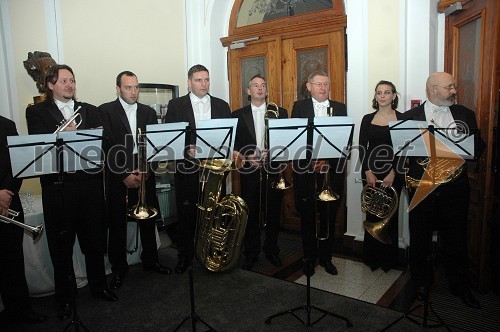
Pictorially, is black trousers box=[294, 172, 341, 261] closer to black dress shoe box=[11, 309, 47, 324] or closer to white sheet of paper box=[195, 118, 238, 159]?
white sheet of paper box=[195, 118, 238, 159]

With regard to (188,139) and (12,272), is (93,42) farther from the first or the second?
(12,272)

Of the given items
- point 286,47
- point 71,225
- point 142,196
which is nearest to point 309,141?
point 142,196

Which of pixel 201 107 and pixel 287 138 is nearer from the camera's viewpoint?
pixel 287 138

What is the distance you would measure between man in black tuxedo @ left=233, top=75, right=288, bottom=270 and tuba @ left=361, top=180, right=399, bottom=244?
2.86 feet

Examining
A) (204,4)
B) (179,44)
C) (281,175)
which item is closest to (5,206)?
(281,175)

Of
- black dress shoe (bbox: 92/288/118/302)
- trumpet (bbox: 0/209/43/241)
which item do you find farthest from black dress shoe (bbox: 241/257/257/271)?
trumpet (bbox: 0/209/43/241)

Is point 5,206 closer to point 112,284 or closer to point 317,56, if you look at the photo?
point 112,284

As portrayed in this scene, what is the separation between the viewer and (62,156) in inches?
106

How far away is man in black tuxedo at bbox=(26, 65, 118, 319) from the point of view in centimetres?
310

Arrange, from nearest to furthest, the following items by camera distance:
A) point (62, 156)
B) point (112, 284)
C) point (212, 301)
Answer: point (62, 156)
point (212, 301)
point (112, 284)

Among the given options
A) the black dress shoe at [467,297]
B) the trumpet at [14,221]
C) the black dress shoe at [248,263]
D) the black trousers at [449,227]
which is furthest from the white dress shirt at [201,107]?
the black dress shoe at [467,297]

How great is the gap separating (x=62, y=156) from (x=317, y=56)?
3.39 metres

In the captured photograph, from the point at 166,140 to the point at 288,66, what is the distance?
2.78 metres

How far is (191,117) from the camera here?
3.89 metres
